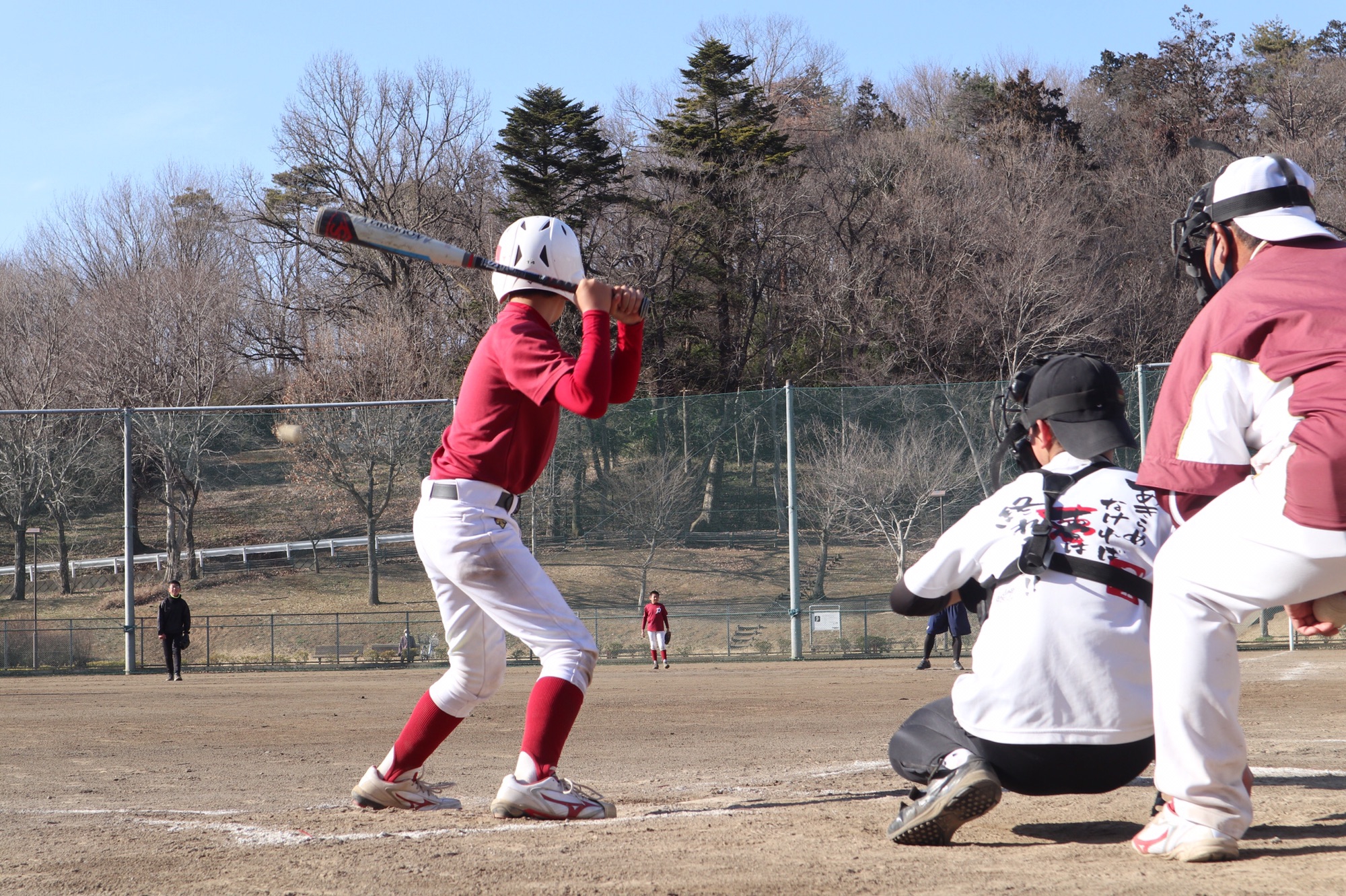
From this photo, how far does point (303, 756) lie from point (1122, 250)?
36500 mm

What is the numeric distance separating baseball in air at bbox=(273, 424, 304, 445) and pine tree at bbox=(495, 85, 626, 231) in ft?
63.3

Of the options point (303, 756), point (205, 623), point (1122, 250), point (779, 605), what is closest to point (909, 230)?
point (1122, 250)

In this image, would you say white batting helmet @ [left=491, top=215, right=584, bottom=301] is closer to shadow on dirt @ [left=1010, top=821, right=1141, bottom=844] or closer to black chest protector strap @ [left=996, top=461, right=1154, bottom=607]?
black chest protector strap @ [left=996, top=461, right=1154, bottom=607]

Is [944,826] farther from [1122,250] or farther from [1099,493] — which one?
[1122,250]

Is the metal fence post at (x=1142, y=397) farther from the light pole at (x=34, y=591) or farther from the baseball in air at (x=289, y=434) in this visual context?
the light pole at (x=34, y=591)

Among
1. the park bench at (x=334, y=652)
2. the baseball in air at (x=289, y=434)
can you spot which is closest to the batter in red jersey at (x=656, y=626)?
the park bench at (x=334, y=652)

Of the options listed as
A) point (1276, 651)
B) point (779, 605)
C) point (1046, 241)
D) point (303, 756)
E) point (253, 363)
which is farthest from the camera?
point (253, 363)

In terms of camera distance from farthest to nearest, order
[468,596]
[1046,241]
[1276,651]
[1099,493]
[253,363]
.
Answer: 1. [253,363]
2. [1046,241]
3. [1276,651]
4. [468,596]
5. [1099,493]

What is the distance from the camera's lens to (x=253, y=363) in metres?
39.0

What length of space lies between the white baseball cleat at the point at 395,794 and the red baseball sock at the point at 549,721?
584 millimetres

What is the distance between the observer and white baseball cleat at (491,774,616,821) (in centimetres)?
386

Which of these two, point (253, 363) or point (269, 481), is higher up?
A: point (253, 363)

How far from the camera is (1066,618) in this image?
2961 millimetres

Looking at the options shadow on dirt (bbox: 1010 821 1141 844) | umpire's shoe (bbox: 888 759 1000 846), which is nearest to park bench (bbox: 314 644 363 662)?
shadow on dirt (bbox: 1010 821 1141 844)
